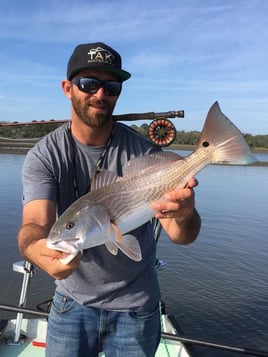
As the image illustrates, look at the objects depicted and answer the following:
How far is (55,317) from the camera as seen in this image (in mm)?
3010

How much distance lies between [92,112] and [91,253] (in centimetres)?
103

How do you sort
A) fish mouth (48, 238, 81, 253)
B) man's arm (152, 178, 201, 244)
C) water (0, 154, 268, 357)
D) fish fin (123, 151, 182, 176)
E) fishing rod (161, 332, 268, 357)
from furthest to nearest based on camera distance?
water (0, 154, 268, 357) → fishing rod (161, 332, 268, 357) → fish fin (123, 151, 182, 176) → man's arm (152, 178, 201, 244) → fish mouth (48, 238, 81, 253)

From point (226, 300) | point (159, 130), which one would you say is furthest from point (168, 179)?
point (226, 300)

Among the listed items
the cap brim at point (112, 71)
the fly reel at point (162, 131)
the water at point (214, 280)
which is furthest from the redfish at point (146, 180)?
the water at point (214, 280)

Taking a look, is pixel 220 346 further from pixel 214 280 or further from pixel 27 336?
pixel 214 280

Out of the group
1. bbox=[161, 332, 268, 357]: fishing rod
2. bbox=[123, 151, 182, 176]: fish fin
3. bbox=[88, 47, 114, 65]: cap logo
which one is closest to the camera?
bbox=[123, 151, 182, 176]: fish fin

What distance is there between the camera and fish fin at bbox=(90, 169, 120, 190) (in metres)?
2.63

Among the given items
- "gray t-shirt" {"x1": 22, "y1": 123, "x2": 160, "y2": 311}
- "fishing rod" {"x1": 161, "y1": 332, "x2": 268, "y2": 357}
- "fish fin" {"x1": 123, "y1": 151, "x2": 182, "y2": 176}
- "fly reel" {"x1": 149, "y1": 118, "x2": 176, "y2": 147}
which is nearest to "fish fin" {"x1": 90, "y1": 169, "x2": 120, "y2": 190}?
"fish fin" {"x1": 123, "y1": 151, "x2": 182, "y2": 176}

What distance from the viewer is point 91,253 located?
2.88 m

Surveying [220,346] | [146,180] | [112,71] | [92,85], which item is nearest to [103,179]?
[146,180]

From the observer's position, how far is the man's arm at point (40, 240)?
2.19 m

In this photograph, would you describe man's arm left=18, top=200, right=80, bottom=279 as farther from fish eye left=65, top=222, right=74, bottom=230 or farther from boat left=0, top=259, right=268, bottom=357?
boat left=0, top=259, right=268, bottom=357

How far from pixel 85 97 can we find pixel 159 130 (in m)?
2.14

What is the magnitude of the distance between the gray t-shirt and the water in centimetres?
328
